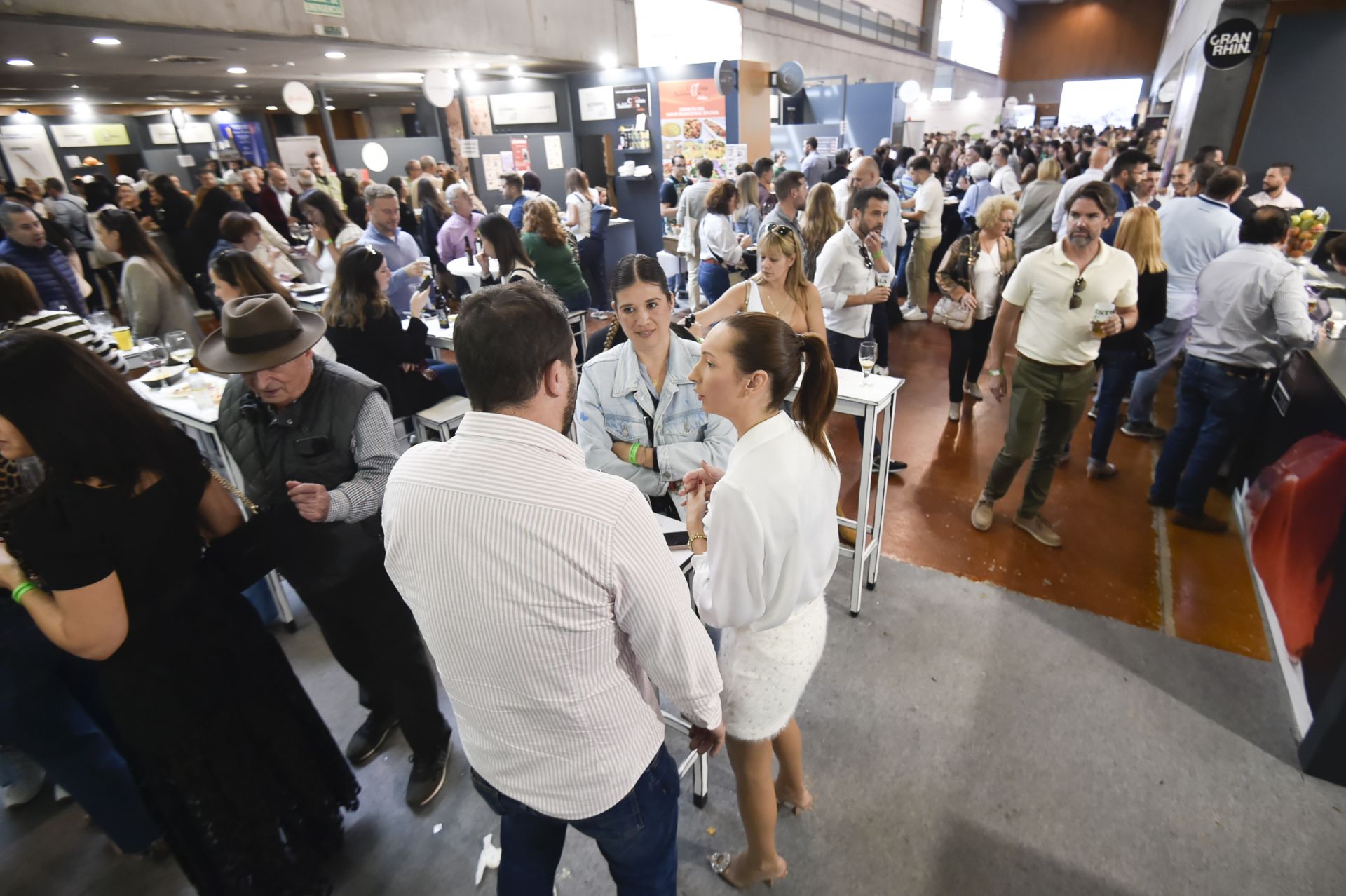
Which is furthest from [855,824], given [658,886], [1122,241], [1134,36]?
[1134,36]

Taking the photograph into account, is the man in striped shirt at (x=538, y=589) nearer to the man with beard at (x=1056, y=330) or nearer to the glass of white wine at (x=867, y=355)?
the glass of white wine at (x=867, y=355)

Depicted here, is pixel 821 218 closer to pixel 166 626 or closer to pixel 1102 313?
pixel 1102 313

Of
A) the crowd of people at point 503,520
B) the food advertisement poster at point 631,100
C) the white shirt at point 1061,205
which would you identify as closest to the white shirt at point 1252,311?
the crowd of people at point 503,520

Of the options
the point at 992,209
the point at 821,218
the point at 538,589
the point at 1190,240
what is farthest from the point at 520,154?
the point at 538,589

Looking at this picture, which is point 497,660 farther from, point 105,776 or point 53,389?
point 105,776

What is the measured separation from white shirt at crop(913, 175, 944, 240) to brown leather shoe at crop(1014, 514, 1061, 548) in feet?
13.1

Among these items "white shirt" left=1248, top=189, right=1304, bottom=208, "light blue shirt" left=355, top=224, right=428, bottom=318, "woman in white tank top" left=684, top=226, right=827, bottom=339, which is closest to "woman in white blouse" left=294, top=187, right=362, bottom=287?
"light blue shirt" left=355, top=224, right=428, bottom=318

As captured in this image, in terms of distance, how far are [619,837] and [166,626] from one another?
1.13 meters

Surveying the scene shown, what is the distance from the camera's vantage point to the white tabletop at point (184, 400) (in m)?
2.73

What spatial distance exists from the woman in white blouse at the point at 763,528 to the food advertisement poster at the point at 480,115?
9.70m

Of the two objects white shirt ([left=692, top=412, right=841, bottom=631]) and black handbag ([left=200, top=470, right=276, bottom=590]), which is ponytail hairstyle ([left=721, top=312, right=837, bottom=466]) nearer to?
white shirt ([left=692, top=412, right=841, bottom=631])

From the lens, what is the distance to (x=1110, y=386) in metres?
3.67

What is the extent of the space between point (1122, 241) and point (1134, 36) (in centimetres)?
2914

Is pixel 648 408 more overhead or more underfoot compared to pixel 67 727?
more overhead
